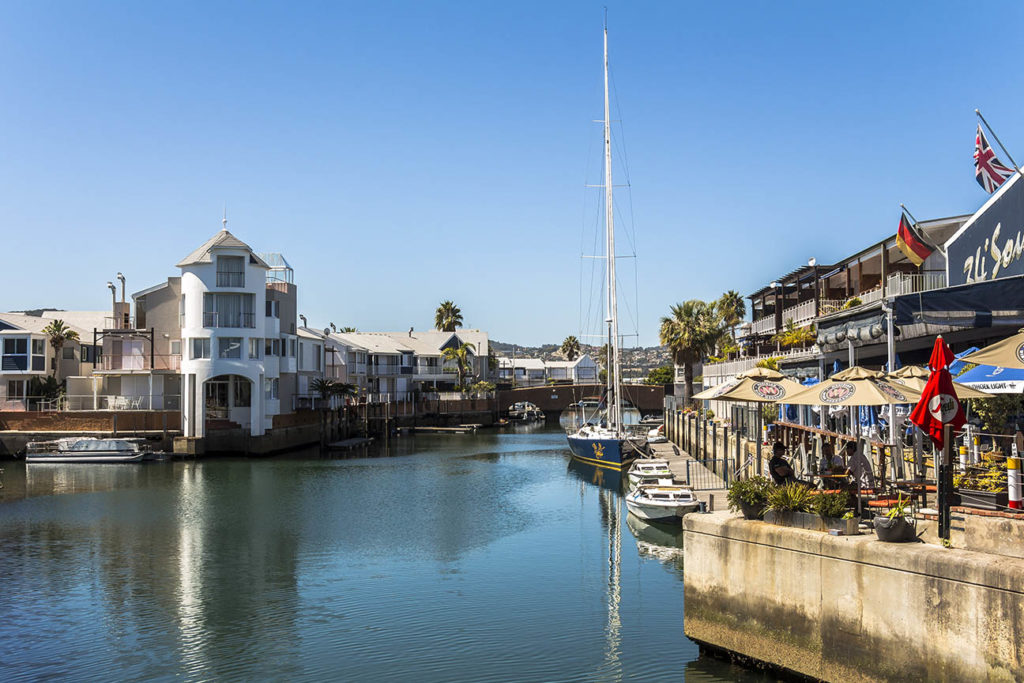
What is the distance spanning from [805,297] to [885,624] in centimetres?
5733

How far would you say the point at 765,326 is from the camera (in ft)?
230

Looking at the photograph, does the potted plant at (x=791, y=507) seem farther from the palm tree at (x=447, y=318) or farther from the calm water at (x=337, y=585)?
the palm tree at (x=447, y=318)

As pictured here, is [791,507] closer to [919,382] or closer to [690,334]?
[919,382]

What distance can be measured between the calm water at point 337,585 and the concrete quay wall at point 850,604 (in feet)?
4.93

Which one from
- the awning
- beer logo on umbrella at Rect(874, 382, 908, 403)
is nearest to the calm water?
beer logo on umbrella at Rect(874, 382, 908, 403)

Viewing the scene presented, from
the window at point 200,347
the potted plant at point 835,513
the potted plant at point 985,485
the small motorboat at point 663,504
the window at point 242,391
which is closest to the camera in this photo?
the potted plant at point 985,485

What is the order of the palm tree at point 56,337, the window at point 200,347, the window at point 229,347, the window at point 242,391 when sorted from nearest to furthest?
the window at point 200,347, the window at point 229,347, the window at point 242,391, the palm tree at point 56,337

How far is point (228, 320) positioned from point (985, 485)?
5513 cm

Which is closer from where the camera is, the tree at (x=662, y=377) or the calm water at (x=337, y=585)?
the calm water at (x=337, y=585)

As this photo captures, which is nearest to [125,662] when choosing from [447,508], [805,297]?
[447,508]

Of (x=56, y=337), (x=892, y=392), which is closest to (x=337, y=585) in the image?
(x=892, y=392)

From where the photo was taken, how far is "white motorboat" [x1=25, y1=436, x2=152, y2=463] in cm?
5628

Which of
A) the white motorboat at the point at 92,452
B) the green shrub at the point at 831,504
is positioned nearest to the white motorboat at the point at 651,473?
the green shrub at the point at 831,504

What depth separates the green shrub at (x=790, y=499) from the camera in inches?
591
